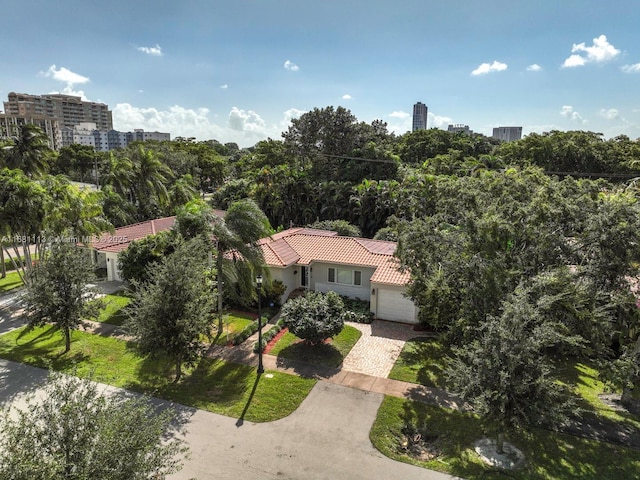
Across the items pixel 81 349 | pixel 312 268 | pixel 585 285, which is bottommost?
pixel 81 349

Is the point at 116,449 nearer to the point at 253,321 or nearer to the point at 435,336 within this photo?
the point at 253,321

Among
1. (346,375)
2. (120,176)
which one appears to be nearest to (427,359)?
(346,375)

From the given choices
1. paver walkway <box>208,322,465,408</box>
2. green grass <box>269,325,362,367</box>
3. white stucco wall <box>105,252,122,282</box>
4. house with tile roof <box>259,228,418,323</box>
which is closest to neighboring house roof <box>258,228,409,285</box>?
house with tile roof <box>259,228,418,323</box>

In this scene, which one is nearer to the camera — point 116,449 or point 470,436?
point 116,449

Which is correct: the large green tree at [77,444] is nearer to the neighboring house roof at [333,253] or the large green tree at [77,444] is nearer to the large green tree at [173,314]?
the large green tree at [173,314]

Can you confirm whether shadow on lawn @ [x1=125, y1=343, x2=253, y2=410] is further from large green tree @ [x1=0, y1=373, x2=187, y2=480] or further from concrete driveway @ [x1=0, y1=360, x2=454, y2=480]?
large green tree @ [x1=0, y1=373, x2=187, y2=480]

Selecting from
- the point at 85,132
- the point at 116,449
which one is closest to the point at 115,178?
A: the point at 116,449
